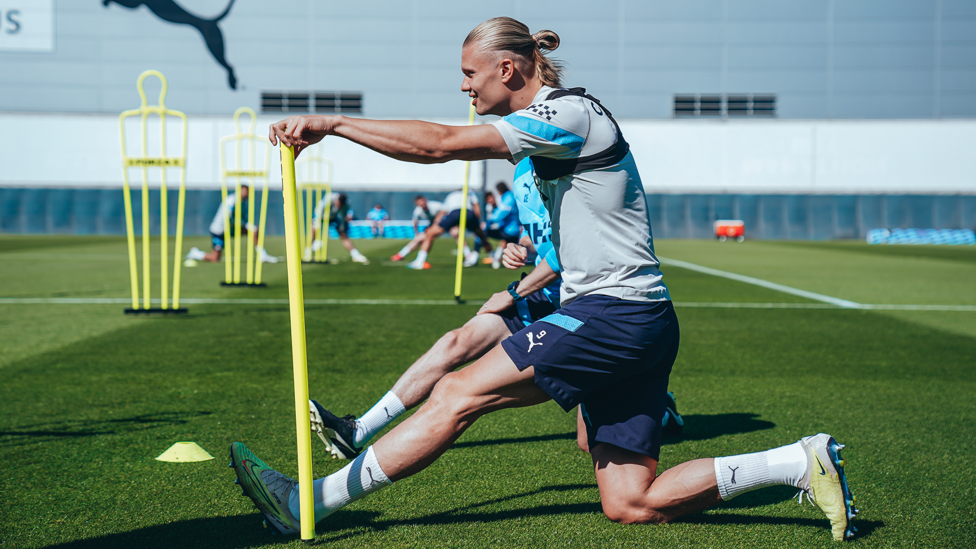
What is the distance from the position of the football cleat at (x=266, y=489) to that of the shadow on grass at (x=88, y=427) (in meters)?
1.87

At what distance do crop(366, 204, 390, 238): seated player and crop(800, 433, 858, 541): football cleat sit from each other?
3314cm

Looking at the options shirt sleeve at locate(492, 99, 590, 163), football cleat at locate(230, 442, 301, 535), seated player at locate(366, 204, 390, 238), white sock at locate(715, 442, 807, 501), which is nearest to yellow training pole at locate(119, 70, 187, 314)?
football cleat at locate(230, 442, 301, 535)

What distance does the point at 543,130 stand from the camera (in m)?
2.41

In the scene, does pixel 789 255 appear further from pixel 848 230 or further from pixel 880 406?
pixel 880 406

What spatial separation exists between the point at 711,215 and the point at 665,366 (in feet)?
116

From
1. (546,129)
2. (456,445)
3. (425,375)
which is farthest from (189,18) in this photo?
(546,129)

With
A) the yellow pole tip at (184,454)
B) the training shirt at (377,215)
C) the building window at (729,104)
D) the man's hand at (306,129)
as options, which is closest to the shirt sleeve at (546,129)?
the man's hand at (306,129)

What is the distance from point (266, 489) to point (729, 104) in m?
36.0

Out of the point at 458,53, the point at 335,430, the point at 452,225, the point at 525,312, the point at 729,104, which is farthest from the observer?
the point at 729,104

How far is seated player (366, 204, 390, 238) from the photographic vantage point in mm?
35312

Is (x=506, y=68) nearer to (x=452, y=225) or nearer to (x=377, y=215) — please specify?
(x=452, y=225)

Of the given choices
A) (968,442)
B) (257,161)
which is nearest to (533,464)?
(968,442)

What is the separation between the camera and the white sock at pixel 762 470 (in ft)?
9.21

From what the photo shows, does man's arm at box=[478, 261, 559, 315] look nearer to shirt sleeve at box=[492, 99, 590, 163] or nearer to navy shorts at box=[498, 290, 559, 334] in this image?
navy shorts at box=[498, 290, 559, 334]
